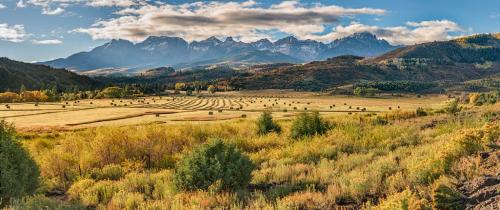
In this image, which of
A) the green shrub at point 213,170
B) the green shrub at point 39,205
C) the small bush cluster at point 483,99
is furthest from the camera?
the small bush cluster at point 483,99

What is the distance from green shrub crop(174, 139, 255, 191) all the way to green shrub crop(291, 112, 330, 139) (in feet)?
45.7

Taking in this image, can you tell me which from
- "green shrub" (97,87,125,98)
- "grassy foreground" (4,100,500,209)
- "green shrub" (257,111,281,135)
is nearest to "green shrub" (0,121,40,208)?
"grassy foreground" (4,100,500,209)

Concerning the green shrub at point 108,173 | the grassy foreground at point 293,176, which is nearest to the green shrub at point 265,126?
the grassy foreground at point 293,176

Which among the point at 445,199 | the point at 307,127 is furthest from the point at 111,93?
the point at 445,199

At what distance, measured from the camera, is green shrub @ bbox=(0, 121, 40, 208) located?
411 inches

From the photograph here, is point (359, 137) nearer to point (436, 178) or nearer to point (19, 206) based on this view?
point (436, 178)

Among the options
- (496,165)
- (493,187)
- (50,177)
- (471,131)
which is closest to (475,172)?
(496,165)

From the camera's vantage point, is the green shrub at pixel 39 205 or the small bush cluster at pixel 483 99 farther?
the small bush cluster at pixel 483 99

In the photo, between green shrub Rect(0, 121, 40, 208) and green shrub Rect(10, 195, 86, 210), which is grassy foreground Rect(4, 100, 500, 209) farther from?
green shrub Rect(0, 121, 40, 208)

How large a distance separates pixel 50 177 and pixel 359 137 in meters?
13.6

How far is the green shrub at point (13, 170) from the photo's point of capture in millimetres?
10445

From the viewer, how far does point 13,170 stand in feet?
35.5

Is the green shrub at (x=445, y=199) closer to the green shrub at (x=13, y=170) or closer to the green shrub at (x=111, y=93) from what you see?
the green shrub at (x=13, y=170)

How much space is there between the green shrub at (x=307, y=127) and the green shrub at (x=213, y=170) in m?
13.9
